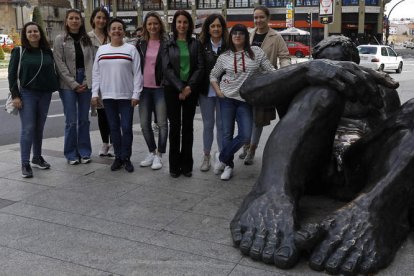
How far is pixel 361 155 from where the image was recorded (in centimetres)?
310

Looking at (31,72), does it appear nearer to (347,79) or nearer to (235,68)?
(235,68)

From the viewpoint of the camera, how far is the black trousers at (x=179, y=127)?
4645 mm

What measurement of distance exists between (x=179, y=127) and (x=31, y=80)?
1527 millimetres

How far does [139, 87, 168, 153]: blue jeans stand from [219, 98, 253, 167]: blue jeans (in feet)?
2.11

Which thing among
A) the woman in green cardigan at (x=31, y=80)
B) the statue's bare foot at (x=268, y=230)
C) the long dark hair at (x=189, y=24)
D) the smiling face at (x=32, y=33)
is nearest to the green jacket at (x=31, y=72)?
the woman in green cardigan at (x=31, y=80)

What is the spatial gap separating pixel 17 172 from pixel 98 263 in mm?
2554

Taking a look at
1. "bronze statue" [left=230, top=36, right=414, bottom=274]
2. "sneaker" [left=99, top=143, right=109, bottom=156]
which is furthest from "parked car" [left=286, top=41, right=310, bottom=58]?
"bronze statue" [left=230, top=36, right=414, bottom=274]

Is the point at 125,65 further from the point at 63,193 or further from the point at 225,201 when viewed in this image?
the point at 225,201

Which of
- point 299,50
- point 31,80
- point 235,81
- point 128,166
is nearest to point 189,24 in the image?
point 235,81

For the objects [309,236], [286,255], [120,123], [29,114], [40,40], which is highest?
[40,40]

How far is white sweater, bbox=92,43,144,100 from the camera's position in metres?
4.82

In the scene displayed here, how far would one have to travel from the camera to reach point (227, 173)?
15.4 feet

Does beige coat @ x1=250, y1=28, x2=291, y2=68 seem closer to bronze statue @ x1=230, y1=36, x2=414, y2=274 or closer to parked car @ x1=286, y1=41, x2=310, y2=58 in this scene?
bronze statue @ x1=230, y1=36, x2=414, y2=274

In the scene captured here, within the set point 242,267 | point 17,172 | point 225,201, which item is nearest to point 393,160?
point 242,267
